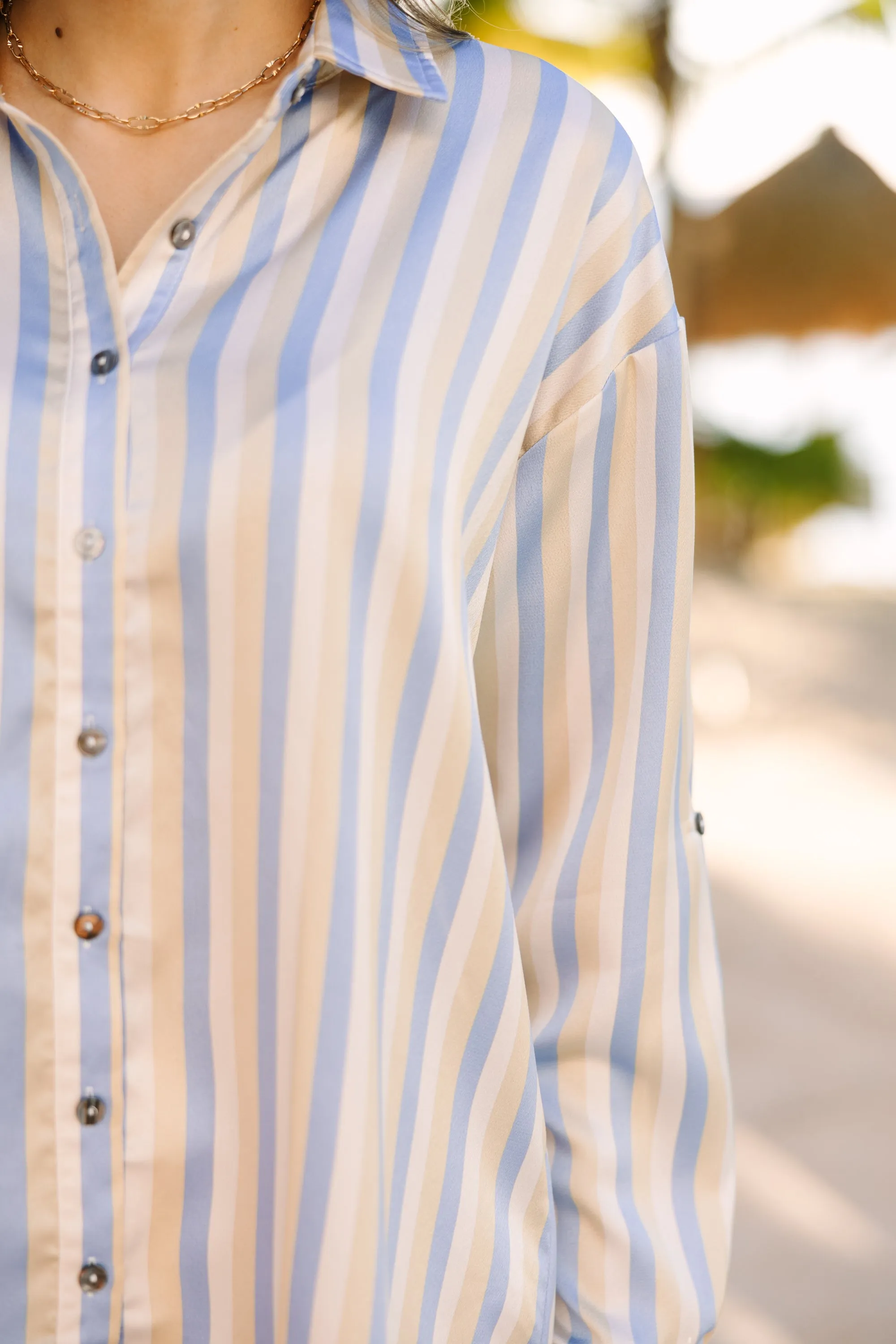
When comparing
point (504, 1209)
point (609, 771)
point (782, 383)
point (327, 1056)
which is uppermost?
point (782, 383)

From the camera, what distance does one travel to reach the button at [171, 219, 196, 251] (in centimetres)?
67

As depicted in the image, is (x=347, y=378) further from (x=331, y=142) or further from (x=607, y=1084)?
(x=607, y=1084)

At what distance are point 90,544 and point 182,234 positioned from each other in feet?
0.56

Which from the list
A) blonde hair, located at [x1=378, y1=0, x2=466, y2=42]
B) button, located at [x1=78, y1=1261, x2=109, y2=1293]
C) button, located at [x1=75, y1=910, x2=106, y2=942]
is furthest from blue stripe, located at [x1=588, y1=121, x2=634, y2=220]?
button, located at [x1=78, y1=1261, x2=109, y2=1293]

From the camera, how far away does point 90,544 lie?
0.63 meters

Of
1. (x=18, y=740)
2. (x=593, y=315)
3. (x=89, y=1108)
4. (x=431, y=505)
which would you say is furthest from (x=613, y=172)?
(x=89, y=1108)

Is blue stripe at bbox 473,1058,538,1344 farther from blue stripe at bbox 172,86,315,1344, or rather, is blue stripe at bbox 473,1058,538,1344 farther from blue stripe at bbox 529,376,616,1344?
blue stripe at bbox 172,86,315,1344

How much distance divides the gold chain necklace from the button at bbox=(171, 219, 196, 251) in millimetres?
118

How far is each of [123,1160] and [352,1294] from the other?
132mm

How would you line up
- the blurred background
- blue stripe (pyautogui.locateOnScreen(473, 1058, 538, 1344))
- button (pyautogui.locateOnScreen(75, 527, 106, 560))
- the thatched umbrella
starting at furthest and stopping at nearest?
the thatched umbrella
the blurred background
blue stripe (pyautogui.locateOnScreen(473, 1058, 538, 1344))
button (pyautogui.locateOnScreen(75, 527, 106, 560))

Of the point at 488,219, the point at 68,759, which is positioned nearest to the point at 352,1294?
the point at 68,759

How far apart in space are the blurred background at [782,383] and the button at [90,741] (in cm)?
298

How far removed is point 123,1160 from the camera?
66cm

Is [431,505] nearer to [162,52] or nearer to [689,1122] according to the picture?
[162,52]
